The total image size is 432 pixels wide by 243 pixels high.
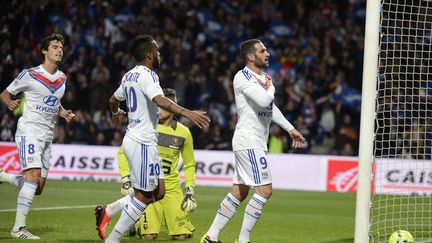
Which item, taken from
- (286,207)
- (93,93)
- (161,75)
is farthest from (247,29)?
(286,207)

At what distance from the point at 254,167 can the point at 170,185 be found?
223 centimetres

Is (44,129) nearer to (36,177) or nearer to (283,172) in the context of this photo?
(36,177)

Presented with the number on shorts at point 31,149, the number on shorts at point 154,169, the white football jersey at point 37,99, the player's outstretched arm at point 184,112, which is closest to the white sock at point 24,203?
the number on shorts at point 31,149

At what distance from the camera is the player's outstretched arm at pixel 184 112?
750 centimetres

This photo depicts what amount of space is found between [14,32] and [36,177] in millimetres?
15908

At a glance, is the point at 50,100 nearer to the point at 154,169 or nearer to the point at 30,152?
the point at 30,152

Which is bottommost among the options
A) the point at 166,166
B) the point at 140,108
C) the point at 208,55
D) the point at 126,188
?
the point at 126,188

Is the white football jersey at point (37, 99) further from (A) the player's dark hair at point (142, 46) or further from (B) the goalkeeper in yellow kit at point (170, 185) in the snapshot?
(A) the player's dark hair at point (142, 46)

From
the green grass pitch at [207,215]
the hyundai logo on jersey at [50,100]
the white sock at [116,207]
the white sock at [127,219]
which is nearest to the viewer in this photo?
the white sock at [127,219]

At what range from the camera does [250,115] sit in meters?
8.94

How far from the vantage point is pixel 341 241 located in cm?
1038

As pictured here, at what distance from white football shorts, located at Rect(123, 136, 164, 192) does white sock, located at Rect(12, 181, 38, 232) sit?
73.9 inches

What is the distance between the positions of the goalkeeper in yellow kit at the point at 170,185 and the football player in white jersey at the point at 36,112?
102 centimetres

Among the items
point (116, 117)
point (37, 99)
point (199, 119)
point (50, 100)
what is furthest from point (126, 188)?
point (199, 119)
